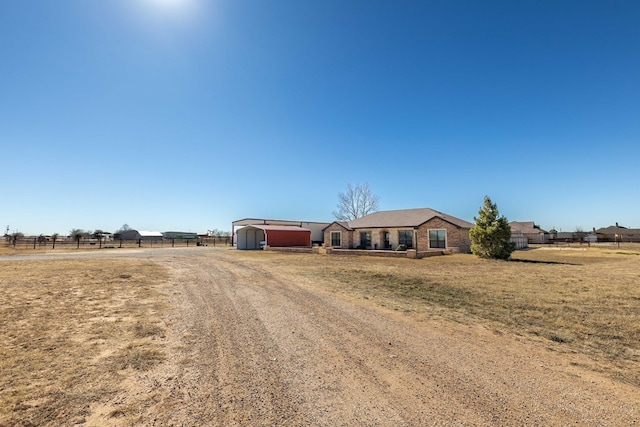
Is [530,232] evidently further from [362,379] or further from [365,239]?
[362,379]

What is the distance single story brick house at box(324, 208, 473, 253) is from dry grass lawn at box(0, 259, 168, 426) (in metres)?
27.3

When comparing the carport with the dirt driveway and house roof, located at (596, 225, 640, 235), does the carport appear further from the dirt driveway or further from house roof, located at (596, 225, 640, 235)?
house roof, located at (596, 225, 640, 235)

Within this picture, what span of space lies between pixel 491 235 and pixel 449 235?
818cm

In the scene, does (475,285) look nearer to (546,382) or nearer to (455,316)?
(455,316)

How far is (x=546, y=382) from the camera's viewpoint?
14.2ft

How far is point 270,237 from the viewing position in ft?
132

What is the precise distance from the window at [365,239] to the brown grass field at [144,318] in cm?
2354

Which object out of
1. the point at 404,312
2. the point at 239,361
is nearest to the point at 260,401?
the point at 239,361

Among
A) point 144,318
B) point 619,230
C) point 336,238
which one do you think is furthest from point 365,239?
point 619,230

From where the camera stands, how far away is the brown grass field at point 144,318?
4242 millimetres

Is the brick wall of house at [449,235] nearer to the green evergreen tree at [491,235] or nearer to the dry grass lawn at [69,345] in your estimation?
the green evergreen tree at [491,235]

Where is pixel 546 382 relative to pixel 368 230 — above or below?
below

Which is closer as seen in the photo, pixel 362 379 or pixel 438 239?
pixel 362 379

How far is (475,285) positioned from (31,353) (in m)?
12.9
